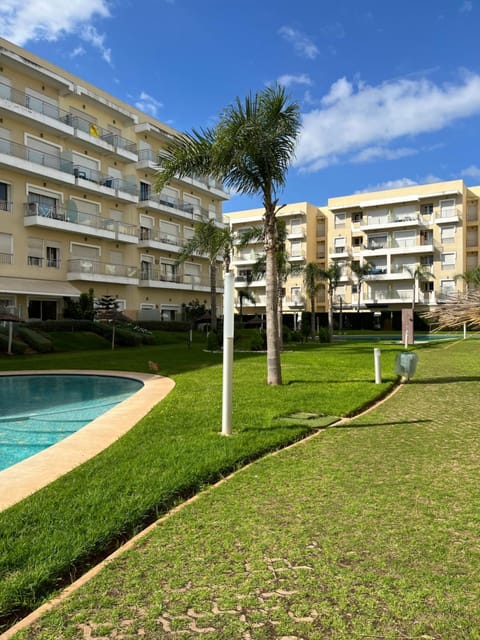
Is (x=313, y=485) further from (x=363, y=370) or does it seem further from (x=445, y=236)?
(x=445, y=236)

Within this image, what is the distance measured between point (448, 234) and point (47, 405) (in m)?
53.9

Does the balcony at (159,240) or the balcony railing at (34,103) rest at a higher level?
the balcony railing at (34,103)

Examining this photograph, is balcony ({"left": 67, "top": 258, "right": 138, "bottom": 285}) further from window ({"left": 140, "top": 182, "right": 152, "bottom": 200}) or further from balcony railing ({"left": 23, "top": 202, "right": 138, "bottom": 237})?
window ({"left": 140, "top": 182, "right": 152, "bottom": 200})

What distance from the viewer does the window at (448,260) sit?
183 feet

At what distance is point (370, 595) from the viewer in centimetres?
298

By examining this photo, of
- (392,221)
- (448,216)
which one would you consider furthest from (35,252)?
(448,216)

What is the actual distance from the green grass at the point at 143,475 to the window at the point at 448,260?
4903 cm

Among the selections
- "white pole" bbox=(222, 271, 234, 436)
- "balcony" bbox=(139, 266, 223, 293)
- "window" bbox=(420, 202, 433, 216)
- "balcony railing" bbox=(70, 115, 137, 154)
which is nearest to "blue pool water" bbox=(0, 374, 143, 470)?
"white pole" bbox=(222, 271, 234, 436)

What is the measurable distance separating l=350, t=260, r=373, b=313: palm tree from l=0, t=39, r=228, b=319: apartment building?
18.6 meters

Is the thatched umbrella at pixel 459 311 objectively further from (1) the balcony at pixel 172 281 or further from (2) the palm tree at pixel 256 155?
(1) the balcony at pixel 172 281

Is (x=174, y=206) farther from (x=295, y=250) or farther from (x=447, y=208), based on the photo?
(x=447, y=208)

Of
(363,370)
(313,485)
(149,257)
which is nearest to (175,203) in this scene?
(149,257)

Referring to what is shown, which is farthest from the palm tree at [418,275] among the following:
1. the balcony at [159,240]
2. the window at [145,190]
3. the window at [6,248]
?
the window at [6,248]

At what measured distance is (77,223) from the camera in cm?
3525
